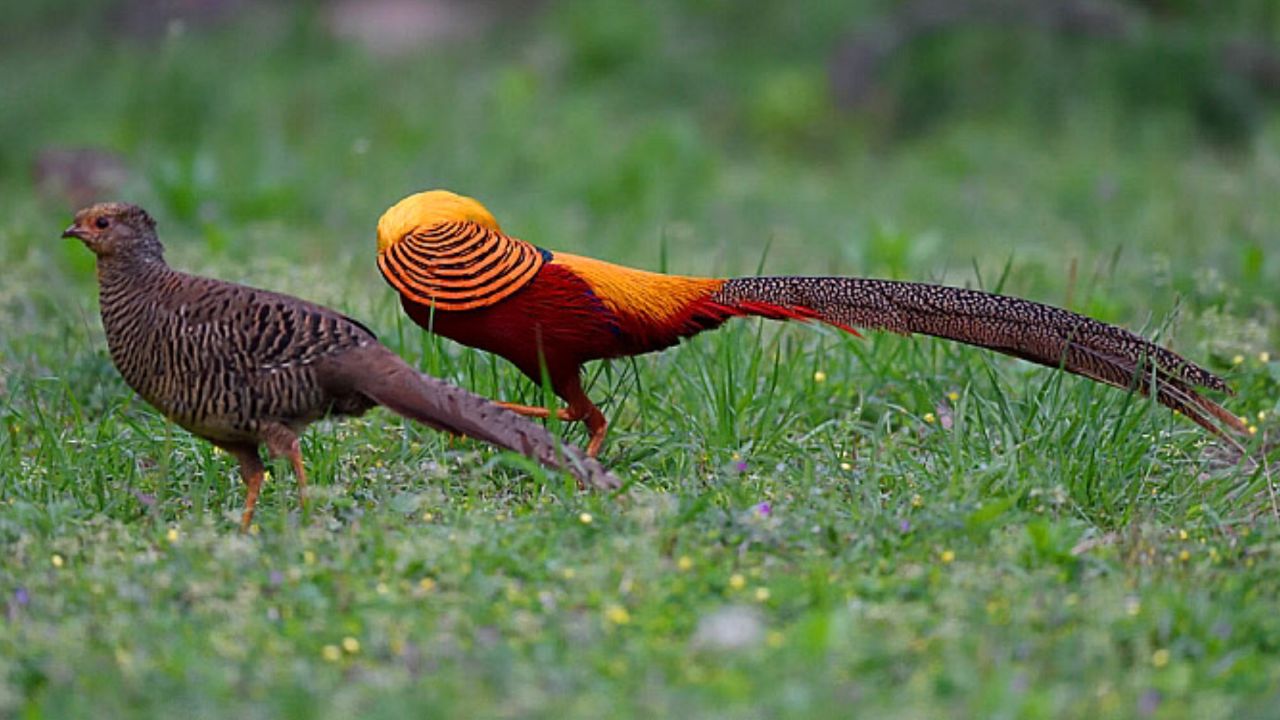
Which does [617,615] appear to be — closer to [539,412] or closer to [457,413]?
[457,413]

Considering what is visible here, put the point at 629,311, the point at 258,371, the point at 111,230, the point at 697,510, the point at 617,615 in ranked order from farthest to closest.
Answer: the point at 629,311 → the point at 111,230 → the point at 258,371 → the point at 697,510 → the point at 617,615

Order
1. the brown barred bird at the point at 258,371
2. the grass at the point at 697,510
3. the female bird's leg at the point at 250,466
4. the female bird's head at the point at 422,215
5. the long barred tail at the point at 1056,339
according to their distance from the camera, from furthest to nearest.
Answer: the female bird's head at the point at 422,215 < the long barred tail at the point at 1056,339 < the female bird's leg at the point at 250,466 < the brown barred bird at the point at 258,371 < the grass at the point at 697,510

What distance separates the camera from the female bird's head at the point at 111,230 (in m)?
4.21

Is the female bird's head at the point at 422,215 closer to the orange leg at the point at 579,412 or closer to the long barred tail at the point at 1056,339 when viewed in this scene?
the orange leg at the point at 579,412

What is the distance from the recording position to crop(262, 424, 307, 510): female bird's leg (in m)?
4.10

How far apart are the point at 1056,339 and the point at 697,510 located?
1178mm

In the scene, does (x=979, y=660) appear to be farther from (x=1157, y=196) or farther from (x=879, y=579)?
(x=1157, y=196)

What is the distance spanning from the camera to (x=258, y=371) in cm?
406

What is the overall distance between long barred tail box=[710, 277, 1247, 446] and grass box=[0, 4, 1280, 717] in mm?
153

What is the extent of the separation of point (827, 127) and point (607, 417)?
5.90 metres

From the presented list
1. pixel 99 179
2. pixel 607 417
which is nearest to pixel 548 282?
pixel 607 417

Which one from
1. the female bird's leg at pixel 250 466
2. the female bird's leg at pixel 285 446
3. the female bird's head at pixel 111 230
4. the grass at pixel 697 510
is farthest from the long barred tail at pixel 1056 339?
the female bird's head at pixel 111 230

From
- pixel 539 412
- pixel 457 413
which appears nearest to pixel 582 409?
pixel 539 412

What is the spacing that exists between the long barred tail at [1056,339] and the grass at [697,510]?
0.50 ft
